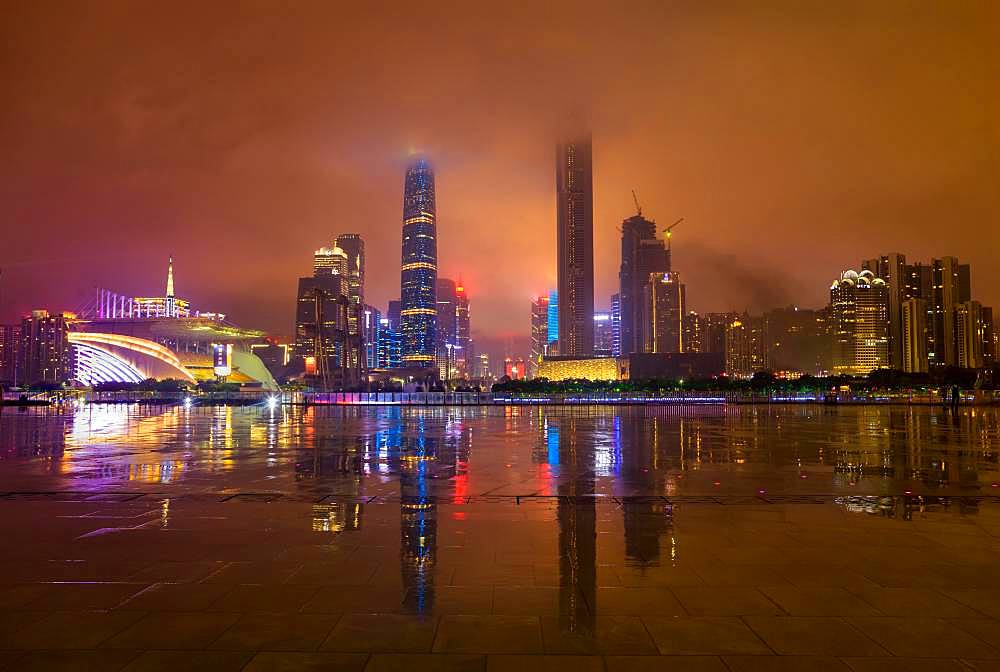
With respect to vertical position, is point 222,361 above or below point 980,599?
above

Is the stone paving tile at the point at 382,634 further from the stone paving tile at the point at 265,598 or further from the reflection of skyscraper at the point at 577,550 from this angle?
the reflection of skyscraper at the point at 577,550

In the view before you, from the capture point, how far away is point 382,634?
4.82 metres

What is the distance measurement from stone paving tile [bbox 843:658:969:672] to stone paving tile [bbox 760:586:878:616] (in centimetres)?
81

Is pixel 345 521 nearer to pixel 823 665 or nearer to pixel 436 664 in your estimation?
pixel 436 664

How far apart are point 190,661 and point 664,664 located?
312 centimetres

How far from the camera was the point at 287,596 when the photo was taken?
18.5ft

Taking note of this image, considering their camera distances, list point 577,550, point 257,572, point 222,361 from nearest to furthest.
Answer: point 257,572, point 577,550, point 222,361

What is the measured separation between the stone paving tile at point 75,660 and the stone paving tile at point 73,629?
0.13 meters

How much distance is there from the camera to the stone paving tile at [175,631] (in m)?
4.66

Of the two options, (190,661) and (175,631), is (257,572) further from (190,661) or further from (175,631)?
(190,661)

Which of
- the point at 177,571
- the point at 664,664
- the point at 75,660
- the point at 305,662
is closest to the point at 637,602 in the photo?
the point at 664,664

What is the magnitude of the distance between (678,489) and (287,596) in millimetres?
7383

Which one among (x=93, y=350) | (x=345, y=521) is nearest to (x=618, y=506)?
(x=345, y=521)

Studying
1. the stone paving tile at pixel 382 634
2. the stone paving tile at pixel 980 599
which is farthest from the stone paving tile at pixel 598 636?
the stone paving tile at pixel 980 599
